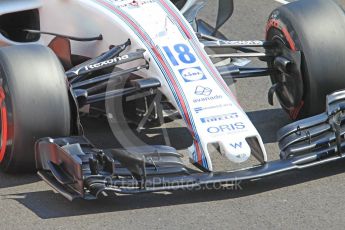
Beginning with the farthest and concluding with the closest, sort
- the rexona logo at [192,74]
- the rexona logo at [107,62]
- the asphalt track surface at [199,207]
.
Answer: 1. the rexona logo at [107,62]
2. the rexona logo at [192,74]
3. the asphalt track surface at [199,207]

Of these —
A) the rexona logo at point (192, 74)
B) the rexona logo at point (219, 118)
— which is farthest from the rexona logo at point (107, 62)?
the rexona logo at point (219, 118)

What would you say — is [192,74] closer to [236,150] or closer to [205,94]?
[205,94]

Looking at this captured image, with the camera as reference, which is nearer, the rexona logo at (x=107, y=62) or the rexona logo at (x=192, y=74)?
the rexona logo at (x=192, y=74)

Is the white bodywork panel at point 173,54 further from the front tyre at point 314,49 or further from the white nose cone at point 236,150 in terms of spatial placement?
the front tyre at point 314,49

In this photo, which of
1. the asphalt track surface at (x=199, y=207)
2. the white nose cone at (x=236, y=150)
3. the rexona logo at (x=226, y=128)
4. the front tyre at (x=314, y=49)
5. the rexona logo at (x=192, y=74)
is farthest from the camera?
the front tyre at (x=314, y=49)

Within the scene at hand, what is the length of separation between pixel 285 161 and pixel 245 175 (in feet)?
1.09

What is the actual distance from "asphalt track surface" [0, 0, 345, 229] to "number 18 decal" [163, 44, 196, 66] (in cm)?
93

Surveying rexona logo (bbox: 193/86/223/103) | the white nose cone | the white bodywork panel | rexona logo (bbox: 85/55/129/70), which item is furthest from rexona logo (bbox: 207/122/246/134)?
rexona logo (bbox: 85/55/129/70)

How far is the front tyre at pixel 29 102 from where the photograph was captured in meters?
6.25

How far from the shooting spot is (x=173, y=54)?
6664 millimetres

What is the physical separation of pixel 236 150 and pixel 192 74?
0.74m

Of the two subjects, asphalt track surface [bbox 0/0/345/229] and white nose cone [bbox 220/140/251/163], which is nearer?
asphalt track surface [bbox 0/0/345/229]

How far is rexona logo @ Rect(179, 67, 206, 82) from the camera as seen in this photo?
257 inches

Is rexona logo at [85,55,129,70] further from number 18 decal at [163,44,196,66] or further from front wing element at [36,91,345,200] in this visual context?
front wing element at [36,91,345,200]
